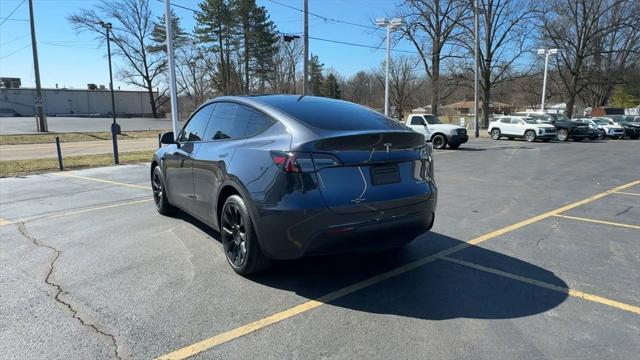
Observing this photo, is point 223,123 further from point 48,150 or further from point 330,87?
point 330,87

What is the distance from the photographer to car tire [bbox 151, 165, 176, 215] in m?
6.53

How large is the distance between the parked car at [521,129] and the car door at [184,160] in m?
26.2

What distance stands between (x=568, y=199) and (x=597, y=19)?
48011 millimetres

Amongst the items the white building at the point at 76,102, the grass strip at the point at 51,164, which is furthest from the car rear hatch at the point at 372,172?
the white building at the point at 76,102

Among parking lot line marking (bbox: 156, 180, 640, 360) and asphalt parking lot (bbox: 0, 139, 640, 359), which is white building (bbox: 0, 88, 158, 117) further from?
parking lot line marking (bbox: 156, 180, 640, 360)

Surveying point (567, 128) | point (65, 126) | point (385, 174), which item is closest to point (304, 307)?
point (385, 174)

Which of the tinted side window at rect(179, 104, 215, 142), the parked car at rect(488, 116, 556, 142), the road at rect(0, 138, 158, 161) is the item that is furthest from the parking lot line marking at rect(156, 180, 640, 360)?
the parked car at rect(488, 116, 556, 142)

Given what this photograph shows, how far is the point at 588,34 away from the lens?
155 ft

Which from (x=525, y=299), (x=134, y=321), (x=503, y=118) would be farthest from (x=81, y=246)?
(x=503, y=118)

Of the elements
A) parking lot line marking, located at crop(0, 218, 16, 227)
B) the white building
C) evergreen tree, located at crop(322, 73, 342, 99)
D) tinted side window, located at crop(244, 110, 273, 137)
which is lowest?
parking lot line marking, located at crop(0, 218, 16, 227)

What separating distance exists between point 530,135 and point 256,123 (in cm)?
2734

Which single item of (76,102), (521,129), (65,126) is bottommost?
(521,129)

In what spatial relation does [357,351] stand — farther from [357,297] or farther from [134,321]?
[134,321]

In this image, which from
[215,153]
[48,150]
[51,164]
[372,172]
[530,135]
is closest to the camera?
[372,172]
